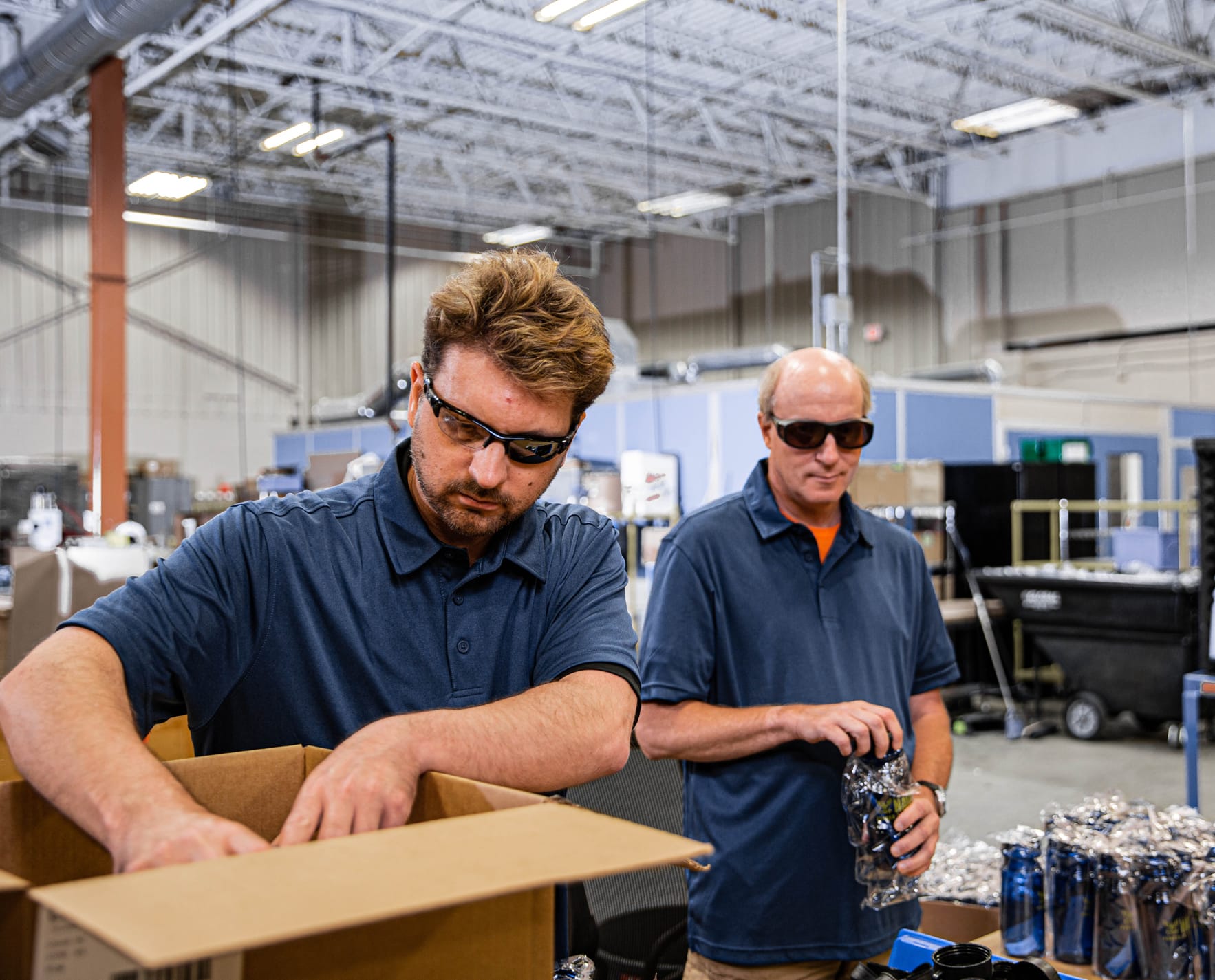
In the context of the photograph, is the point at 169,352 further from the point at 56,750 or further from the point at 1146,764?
the point at 56,750

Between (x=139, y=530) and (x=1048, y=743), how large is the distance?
5.34 metres

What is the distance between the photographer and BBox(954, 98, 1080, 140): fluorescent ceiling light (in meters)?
10.7

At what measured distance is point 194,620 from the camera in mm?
1110

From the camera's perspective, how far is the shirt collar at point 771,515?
206 cm

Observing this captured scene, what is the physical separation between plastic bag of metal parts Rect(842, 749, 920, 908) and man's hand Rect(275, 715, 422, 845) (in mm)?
1045

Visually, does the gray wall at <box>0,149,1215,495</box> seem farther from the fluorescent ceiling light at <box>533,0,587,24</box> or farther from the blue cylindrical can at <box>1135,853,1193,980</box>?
the blue cylindrical can at <box>1135,853,1193,980</box>

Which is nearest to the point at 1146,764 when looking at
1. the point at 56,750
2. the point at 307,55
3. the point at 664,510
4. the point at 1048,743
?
the point at 1048,743

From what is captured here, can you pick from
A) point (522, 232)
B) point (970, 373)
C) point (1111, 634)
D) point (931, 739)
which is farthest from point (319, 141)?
point (931, 739)

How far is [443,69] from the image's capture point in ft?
35.4

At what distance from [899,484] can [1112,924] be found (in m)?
6.18

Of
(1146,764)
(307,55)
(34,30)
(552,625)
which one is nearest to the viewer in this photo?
(552,625)

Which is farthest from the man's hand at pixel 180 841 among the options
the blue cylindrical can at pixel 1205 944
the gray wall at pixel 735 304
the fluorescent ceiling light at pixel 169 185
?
the gray wall at pixel 735 304

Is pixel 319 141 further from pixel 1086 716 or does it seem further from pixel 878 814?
pixel 878 814

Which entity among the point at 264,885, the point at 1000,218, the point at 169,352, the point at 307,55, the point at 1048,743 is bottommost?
the point at 1048,743
